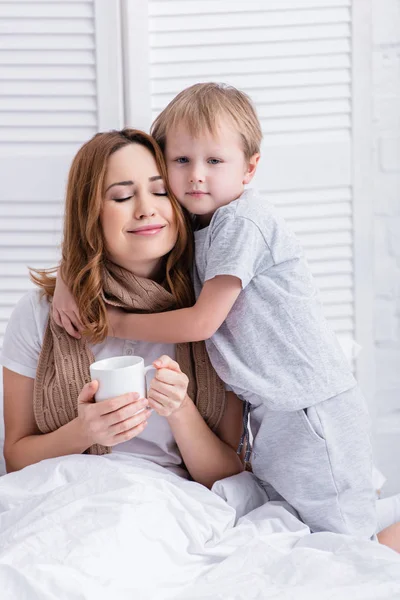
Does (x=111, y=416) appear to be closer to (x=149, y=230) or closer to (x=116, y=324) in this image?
(x=116, y=324)

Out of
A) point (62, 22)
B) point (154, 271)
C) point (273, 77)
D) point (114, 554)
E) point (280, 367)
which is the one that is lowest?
point (114, 554)

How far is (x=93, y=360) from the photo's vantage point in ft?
5.17

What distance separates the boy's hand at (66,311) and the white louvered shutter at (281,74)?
78 centimetres

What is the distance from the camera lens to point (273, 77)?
2.18 metres

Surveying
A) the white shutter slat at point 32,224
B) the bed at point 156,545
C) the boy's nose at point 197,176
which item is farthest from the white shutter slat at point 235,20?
the bed at point 156,545

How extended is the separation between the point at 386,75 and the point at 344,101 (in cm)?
16

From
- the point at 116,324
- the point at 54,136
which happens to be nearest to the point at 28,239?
the point at 54,136

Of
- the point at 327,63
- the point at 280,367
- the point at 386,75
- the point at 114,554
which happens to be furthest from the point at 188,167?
the point at 386,75

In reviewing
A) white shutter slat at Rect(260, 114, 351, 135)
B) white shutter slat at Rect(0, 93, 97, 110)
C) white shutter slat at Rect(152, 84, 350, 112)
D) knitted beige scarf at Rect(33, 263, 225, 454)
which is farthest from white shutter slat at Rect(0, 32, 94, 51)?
knitted beige scarf at Rect(33, 263, 225, 454)

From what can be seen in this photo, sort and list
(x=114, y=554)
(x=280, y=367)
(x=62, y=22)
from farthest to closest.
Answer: (x=62, y=22)
(x=280, y=367)
(x=114, y=554)

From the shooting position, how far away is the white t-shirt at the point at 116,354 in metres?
1.60

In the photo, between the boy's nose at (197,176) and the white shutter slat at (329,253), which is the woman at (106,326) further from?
the white shutter slat at (329,253)

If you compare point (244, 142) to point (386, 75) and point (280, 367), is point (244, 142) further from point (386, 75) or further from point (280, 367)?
point (386, 75)

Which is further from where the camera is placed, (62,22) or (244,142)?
(62,22)
